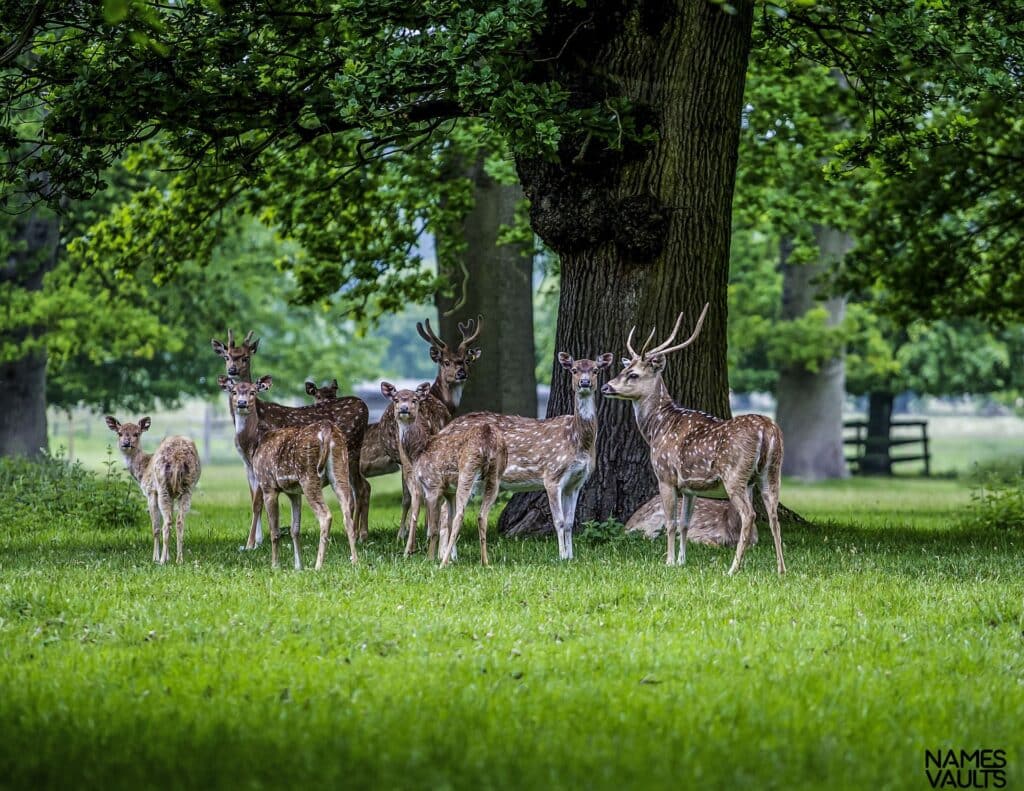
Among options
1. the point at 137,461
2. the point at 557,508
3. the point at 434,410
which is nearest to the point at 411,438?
the point at 434,410

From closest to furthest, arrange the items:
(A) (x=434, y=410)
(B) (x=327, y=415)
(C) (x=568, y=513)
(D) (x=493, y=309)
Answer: (C) (x=568, y=513), (A) (x=434, y=410), (B) (x=327, y=415), (D) (x=493, y=309)

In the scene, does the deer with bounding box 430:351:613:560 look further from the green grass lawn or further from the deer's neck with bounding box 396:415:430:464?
the green grass lawn

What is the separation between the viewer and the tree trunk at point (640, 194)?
514 inches

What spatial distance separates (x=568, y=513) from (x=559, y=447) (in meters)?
0.54

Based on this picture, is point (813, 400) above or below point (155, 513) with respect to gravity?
above

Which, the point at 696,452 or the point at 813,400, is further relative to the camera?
the point at 813,400

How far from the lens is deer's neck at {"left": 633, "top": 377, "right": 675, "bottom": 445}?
11766 millimetres

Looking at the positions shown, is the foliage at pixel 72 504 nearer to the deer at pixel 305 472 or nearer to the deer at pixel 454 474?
the deer at pixel 305 472

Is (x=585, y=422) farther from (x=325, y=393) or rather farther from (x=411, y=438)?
(x=325, y=393)

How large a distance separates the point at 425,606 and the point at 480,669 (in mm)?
1732

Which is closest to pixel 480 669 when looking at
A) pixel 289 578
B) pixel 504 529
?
pixel 289 578

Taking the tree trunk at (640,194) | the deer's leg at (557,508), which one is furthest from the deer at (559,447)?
the tree trunk at (640,194)

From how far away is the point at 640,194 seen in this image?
13.1 meters

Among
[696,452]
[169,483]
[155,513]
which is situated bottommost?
[155,513]
